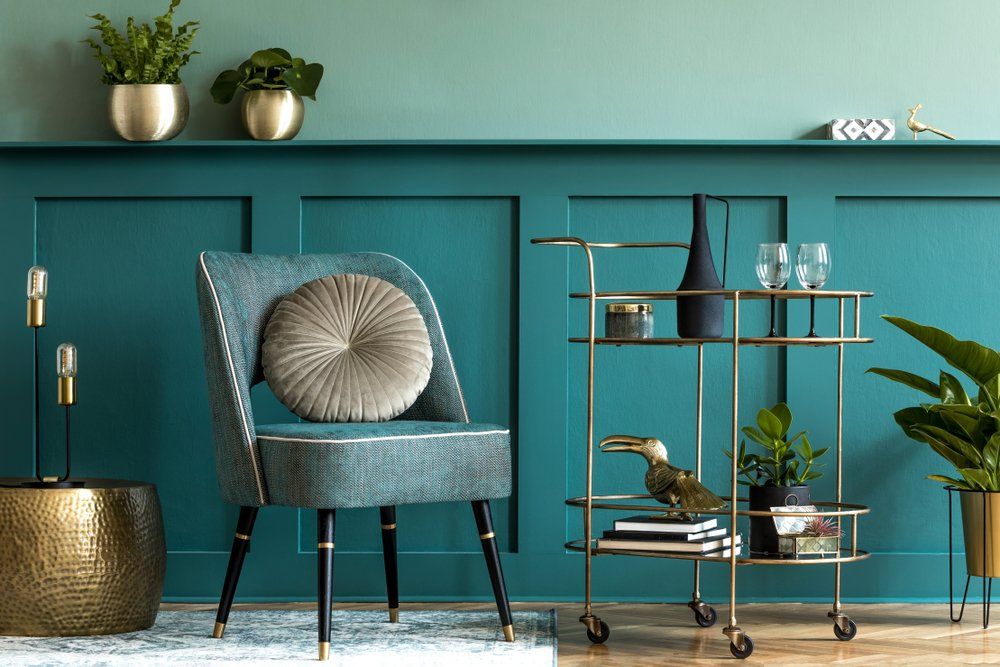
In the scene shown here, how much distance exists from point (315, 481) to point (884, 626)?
4.49 feet

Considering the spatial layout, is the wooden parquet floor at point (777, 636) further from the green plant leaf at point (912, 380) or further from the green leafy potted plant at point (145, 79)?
the green leafy potted plant at point (145, 79)

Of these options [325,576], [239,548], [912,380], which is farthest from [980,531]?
[239,548]

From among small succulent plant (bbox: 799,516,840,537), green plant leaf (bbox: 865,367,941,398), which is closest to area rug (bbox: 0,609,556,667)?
small succulent plant (bbox: 799,516,840,537)

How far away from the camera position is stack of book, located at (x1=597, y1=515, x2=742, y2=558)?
95.3 inches

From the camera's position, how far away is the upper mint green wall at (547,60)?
3041 millimetres

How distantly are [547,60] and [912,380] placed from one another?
1221mm

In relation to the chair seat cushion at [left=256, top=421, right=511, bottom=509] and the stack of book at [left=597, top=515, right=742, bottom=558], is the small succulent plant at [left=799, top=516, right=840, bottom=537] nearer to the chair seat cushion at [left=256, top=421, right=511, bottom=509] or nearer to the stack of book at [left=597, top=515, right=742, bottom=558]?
the stack of book at [left=597, top=515, right=742, bottom=558]

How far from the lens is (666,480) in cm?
251

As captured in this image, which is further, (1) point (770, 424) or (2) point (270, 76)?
(2) point (270, 76)

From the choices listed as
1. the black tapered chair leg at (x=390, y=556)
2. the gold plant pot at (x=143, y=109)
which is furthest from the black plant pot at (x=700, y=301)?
the gold plant pot at (x=143, y=109)

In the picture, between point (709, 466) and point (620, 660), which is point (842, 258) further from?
point (620, 660)

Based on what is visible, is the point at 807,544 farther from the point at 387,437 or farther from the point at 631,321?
the point at 387,437

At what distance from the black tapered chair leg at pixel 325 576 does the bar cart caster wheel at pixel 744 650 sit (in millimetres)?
807

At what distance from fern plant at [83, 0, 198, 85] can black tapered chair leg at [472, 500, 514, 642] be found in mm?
1360
